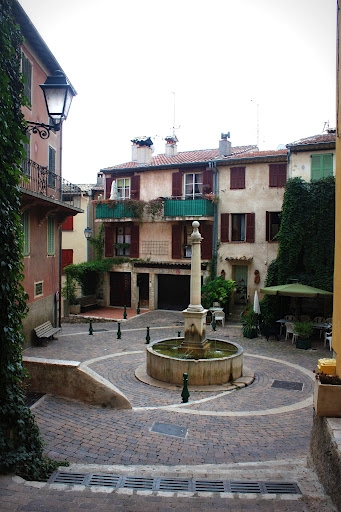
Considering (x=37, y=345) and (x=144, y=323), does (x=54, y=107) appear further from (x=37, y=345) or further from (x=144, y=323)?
(x=144, y=323)

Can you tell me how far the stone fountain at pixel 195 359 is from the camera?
455 inches

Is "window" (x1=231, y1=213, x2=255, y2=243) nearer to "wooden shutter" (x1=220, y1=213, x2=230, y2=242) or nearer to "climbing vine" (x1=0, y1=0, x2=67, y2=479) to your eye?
"wooden shutter" (x1=220, y1=213, x2=230, y2=242)

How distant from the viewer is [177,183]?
26203 mm

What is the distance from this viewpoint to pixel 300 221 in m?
20.0

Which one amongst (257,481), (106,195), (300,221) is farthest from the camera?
(106,195)

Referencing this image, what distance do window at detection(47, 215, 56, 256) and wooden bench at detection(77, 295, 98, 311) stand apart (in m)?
→ 7.93

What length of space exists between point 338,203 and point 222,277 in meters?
19.0

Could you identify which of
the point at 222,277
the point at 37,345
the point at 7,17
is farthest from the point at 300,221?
the point at 7,17

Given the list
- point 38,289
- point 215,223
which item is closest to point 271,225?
point 215,223

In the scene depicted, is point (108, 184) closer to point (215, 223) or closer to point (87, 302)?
point (87, 302)

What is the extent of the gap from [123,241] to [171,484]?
76.4 ft

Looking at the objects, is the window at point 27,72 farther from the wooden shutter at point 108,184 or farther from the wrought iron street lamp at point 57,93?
the wooden shutter at point 108,184

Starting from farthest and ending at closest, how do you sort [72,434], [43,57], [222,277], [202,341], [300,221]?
[222,277] → [300,221] → [43,57] → [202,341] → [72,434]

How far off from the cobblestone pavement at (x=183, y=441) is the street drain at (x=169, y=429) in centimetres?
7
